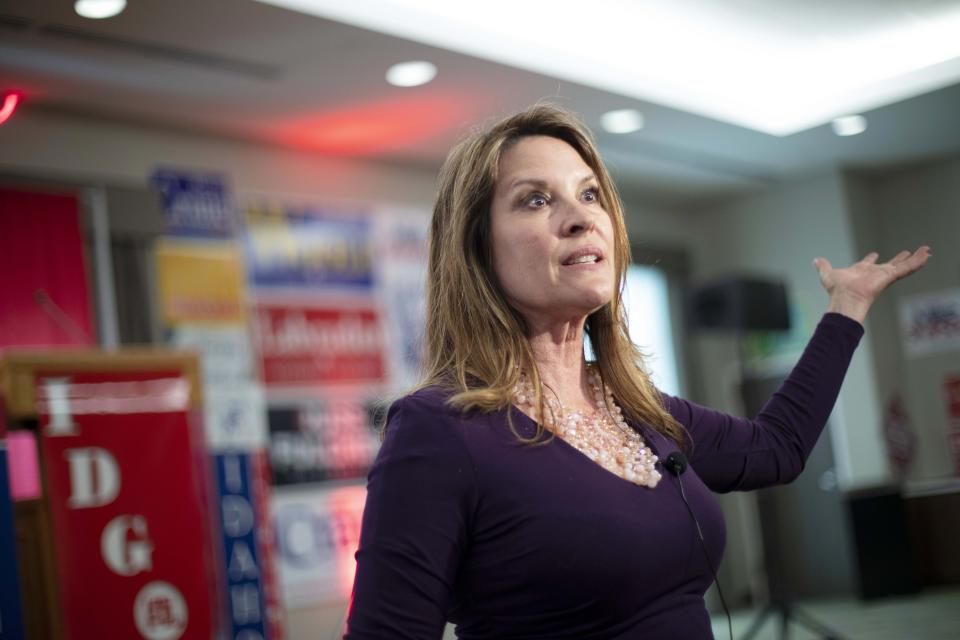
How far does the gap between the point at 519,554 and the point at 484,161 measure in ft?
1.64

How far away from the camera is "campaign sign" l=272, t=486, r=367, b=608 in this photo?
19.4 feet

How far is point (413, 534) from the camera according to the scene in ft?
3.52

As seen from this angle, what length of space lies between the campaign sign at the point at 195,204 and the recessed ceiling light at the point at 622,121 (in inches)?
91.4

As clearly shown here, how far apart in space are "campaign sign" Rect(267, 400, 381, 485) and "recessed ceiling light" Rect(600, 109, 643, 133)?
230cm

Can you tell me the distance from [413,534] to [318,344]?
5.26 meters

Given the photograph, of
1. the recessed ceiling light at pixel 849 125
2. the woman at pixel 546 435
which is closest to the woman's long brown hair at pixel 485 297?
the woman at pixel 546 435

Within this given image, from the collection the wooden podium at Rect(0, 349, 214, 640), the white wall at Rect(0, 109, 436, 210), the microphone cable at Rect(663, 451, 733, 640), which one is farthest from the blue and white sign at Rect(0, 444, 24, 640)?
the microphone cable at Rect(663, 451, 733, 640)

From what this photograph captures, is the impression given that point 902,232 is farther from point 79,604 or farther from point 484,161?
point 484,161

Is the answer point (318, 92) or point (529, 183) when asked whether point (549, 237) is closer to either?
point (529, 183)

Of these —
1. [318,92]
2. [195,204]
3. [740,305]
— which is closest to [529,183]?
[318,92]

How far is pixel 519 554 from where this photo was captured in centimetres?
111

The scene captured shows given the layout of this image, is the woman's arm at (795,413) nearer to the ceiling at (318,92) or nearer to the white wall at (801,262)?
the ceiling at (318,92)

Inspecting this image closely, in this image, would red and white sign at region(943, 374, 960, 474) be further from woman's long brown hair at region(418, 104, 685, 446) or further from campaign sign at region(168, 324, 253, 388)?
woman's long brown hair at region(418, 104, 685, 446)

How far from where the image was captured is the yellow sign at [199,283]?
5617 millimetres
